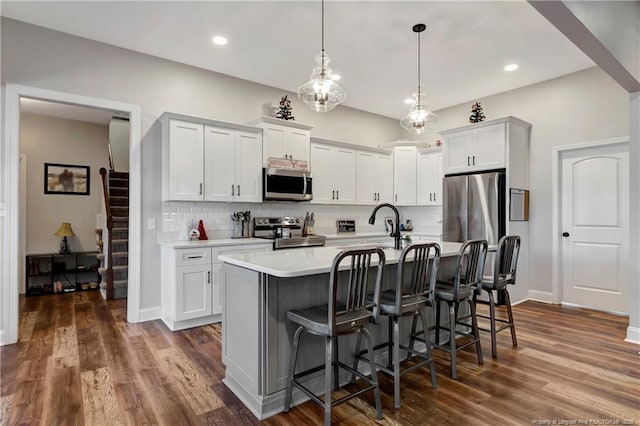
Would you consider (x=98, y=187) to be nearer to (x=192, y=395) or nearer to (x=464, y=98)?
(x=192, y=395)

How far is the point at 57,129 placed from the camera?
5.86 m

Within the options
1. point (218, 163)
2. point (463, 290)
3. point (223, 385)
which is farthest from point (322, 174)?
point (223, 385)

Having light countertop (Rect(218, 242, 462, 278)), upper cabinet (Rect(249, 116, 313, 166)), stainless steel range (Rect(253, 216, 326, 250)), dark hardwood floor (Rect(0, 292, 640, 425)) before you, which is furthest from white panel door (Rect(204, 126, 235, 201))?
light countertop (Rect(218, 242, 462, 278))

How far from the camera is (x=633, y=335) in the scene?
3.36 meters

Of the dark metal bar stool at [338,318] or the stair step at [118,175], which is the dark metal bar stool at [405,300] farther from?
the stair step at [118,175]

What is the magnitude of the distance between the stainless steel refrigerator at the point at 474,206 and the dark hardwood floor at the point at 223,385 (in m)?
1.46

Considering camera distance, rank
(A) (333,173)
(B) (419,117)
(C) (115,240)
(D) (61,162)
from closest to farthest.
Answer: (B) (419,117), (C) (115,240), (A) (333,173), (D) (61,162)

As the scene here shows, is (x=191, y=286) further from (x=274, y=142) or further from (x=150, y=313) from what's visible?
(x=274, y=142)

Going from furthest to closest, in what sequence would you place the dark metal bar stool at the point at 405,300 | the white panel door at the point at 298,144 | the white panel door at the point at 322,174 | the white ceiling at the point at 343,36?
the white panel door at the point at 322,174
the white panel door at the point at 298,144
the white ceiling at the point at 343,36
the dark metal bar stool at the point at 405,300

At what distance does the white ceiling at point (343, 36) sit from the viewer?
3.17m

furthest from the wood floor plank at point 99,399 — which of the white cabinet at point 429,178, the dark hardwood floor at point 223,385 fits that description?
the white cabinet at point 429,178

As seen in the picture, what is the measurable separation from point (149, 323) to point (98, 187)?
349cm

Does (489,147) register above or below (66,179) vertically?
above

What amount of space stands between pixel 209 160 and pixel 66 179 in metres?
3.41
